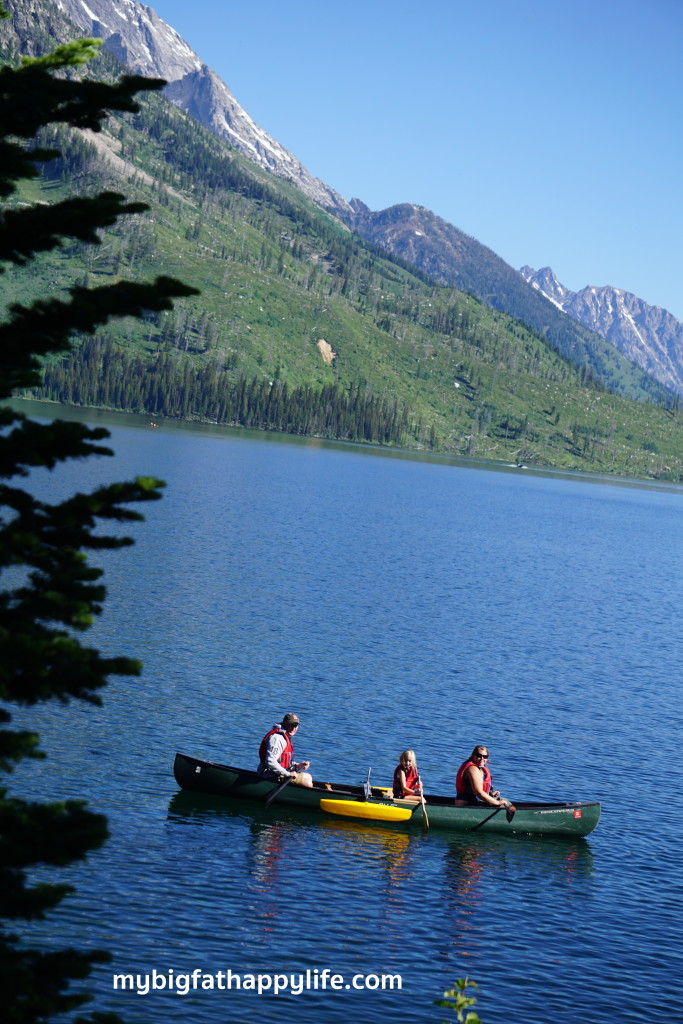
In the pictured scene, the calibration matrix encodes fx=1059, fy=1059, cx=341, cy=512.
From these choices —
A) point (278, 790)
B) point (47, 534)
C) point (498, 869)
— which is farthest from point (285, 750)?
point (47, 534)

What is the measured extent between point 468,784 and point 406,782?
213cm

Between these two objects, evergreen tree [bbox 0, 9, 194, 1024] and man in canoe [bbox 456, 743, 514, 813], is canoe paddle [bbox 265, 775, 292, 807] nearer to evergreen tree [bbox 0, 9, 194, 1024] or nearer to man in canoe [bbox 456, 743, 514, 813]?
man in canoe [bbox 456, 743, 514, 813]

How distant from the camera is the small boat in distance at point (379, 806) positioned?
3425 cm

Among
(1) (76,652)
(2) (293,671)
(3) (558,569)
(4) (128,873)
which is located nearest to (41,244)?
(1) (76,652)

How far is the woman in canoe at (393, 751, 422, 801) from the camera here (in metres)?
34.7

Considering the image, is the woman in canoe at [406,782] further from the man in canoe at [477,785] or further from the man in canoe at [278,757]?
the man in canoe at [278,757]

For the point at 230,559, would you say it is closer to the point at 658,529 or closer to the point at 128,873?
the point at 128,873

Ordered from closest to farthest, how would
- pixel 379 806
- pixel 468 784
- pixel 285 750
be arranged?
pixel 379 806 → pixel 285 750 → pixel 468 784

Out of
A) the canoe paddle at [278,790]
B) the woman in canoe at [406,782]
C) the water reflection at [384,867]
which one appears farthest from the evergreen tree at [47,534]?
the woman in canoe at [406,782]

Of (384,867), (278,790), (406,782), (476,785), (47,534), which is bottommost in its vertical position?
(384,867)

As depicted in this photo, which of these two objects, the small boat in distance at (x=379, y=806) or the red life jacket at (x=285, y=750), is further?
the red life jacket at (x=285, y=750)

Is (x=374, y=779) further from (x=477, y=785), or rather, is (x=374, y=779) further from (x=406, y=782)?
(x=477, y=785)

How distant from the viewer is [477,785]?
114 ft

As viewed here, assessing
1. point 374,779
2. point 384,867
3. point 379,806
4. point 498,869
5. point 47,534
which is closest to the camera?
point 47,534
